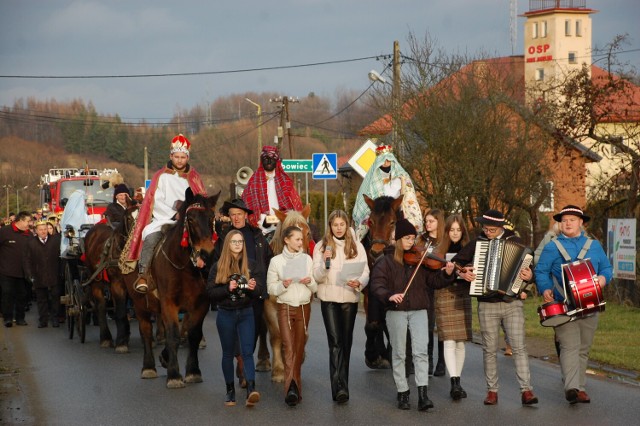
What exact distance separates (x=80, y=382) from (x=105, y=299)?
4223 mm

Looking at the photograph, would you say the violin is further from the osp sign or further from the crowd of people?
the osp sign

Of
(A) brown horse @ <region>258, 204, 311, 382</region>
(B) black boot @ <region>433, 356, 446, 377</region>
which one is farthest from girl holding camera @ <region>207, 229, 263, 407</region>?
(B) black boot @ <region>433, 356, 446, 377</region>

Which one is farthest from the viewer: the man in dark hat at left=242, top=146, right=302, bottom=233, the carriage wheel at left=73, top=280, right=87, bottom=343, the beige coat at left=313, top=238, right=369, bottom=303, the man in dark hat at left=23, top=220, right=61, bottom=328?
the man in dark hat at left=23, top=220, right=61, bottom=328

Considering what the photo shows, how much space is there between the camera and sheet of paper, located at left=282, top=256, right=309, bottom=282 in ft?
33.3

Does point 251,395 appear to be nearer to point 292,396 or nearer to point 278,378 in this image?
point 292,396

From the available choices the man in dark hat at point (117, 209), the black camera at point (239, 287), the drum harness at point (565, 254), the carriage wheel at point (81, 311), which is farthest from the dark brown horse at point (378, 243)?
the carriage wheel at point (81, 311)

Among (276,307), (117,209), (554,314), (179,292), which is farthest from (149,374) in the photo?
(117,209)

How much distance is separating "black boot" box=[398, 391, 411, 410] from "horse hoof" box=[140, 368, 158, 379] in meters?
3.50

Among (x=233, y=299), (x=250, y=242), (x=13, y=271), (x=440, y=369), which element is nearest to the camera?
(x=233, y=299)

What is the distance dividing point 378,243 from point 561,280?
92.0 inches

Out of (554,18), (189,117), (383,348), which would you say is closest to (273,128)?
(189,117)

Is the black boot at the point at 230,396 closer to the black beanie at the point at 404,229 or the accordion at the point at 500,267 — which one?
the black beanie at the point at 404,229

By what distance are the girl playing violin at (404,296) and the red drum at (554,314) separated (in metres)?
0.92

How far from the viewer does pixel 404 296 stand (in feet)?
31.8
